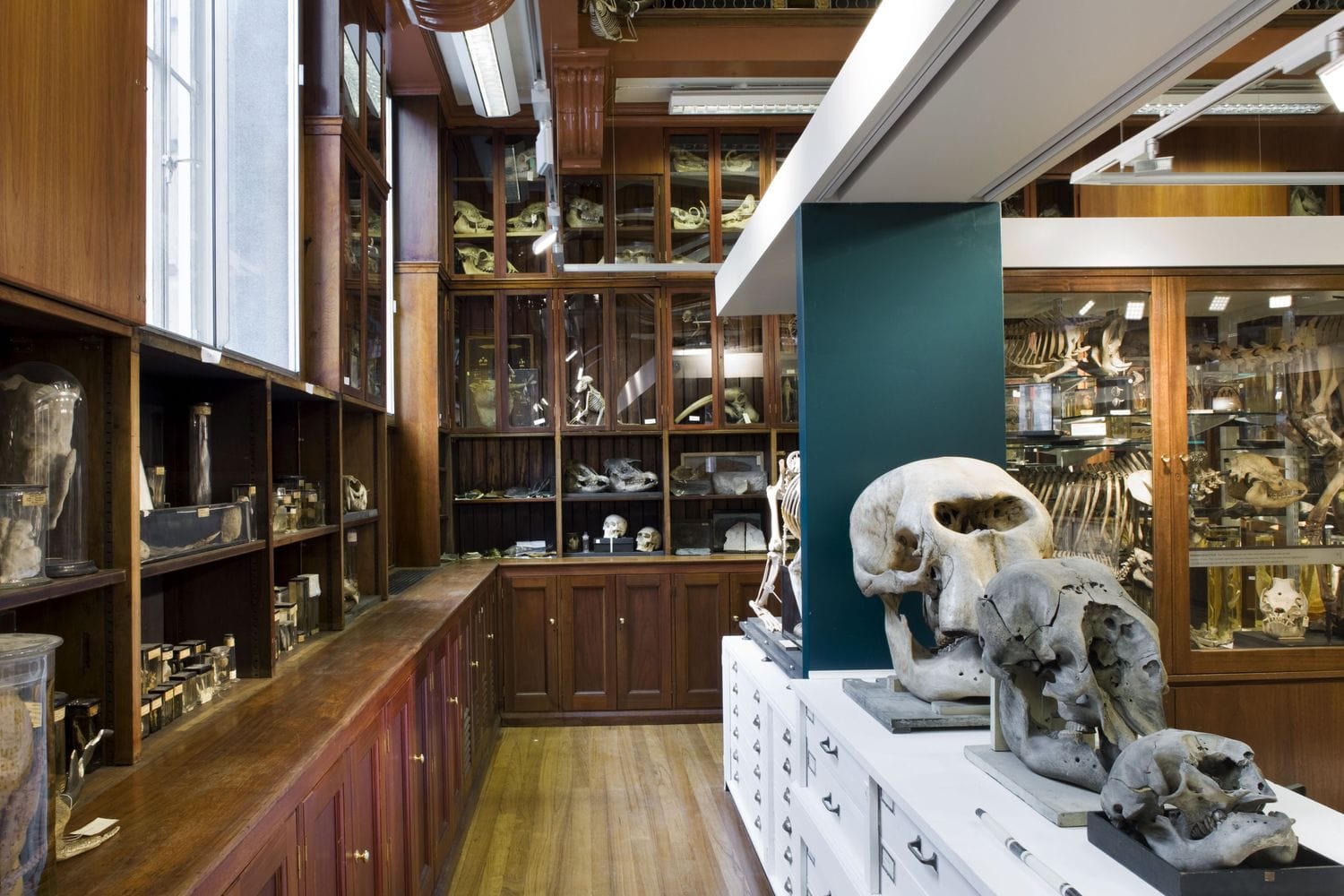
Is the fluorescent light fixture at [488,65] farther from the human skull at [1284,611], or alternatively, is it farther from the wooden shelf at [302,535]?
the human skull at [1284,611]

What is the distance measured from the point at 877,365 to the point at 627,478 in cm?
300

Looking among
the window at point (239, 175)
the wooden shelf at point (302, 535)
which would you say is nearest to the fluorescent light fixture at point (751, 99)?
the window at point (239, 175)

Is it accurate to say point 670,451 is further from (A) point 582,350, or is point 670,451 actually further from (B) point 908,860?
(B) point 908,860

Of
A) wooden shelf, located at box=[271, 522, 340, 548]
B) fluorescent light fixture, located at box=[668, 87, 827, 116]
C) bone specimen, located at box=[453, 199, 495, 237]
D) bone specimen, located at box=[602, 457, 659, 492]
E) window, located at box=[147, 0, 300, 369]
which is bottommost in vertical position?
wooden shelf, located at box=[271, 522, 340, 548]

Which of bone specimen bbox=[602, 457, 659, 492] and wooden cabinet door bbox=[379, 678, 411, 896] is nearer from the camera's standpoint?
wooden cabinet door bbox=[379, 678, 411, 896]

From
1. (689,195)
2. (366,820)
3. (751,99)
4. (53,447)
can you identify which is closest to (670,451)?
(689,195)

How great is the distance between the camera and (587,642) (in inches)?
199

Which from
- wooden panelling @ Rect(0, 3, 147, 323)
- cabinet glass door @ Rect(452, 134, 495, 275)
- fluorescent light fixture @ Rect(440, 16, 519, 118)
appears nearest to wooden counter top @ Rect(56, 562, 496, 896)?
wooden panelling @ Rect(0, 3, 147, 323)

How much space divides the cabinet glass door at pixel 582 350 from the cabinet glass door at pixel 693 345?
18.3 inches

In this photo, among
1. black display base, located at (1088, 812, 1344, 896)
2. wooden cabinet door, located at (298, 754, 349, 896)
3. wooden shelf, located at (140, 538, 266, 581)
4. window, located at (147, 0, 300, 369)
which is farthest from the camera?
window, located at (147, 0, 300, 369)

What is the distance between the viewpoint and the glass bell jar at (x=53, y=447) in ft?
4.59

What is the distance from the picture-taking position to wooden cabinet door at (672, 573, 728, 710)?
16.5 ft

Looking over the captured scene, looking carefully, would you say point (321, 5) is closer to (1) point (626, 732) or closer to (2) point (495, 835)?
(2) point (495, 835)

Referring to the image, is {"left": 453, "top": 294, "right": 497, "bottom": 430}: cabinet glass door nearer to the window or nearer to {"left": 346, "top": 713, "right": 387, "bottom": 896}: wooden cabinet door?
the window
